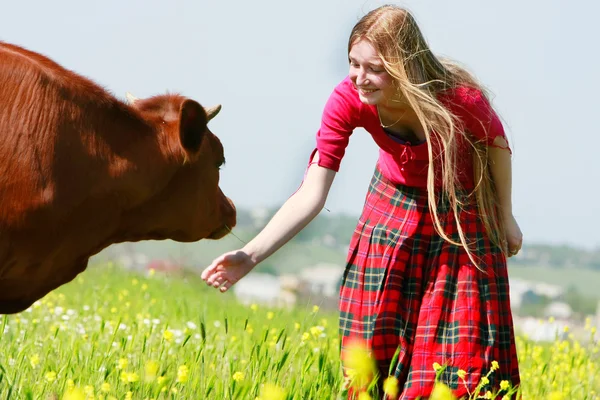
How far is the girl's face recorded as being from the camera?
4.08m

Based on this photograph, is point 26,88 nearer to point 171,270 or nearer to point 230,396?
point 230,396

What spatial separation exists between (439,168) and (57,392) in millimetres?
1885

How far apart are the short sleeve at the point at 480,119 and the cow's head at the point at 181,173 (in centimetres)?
115

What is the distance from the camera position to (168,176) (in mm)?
4316

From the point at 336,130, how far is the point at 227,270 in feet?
2.61

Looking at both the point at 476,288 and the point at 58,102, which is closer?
the point at 58,102

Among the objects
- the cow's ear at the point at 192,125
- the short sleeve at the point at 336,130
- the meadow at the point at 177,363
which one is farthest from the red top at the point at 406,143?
the meadow at the point at 177,363

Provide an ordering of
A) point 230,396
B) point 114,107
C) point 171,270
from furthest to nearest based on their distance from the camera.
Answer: point 171,270 < point 114,107 < point 230,396

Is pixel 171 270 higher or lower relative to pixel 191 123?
lower

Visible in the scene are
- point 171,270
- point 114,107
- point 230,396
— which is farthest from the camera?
point 171,270

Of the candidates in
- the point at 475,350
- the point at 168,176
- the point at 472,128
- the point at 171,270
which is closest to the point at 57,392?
the point at 168,176

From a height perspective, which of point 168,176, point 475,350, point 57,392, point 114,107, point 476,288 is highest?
point 114,107

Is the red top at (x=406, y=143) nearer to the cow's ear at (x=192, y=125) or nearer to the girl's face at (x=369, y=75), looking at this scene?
the girl's face at (x=369, y=75)

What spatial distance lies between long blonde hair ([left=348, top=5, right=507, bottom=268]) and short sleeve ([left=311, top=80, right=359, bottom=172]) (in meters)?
0.24
